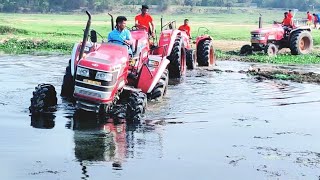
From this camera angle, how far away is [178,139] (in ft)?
34.6

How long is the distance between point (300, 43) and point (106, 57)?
1799 centimetres

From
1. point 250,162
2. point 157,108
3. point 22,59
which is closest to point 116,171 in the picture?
point 250,162

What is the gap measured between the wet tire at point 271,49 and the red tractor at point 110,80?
13.5m

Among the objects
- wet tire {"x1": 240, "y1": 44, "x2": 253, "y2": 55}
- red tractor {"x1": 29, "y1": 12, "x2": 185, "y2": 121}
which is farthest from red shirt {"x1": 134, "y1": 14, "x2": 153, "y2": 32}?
wet tire {"x1": 240, "y1": 44, "x2": 253, "y2": 55}

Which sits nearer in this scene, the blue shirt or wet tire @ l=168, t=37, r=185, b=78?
the blue shirt

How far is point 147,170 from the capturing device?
8.57 m

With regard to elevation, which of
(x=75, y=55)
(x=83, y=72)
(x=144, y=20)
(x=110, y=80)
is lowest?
(x=110, y=80)

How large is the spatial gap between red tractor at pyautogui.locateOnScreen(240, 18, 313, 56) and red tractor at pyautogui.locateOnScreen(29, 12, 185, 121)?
13515 mm

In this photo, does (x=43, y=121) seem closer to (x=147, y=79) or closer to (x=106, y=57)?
(x=106, y=57)

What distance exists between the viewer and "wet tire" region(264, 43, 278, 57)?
2717 centimetres

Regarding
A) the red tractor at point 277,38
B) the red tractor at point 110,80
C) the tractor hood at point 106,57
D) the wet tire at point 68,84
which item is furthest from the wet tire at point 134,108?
the red tractor at point 277,38

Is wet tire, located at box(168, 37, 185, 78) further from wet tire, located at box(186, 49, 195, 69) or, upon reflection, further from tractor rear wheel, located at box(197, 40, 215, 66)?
tractor rear wheel, located at box(197, 40, 215, 66)

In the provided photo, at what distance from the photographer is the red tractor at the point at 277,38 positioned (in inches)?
1072

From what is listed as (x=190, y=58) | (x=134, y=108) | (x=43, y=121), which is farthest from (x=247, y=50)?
(x=43, y=121)
